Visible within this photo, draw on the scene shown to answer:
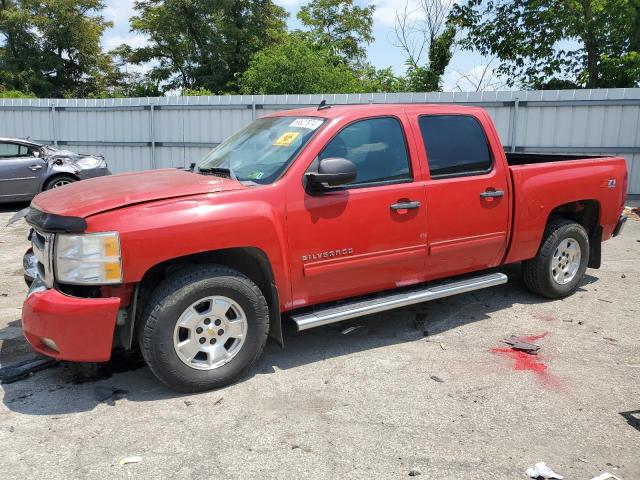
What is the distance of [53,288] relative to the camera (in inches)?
147

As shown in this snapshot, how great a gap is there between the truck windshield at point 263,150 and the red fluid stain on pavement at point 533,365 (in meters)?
2.22

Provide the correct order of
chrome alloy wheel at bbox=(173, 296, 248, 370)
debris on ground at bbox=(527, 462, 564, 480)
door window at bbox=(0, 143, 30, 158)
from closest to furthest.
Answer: debris on ground at bbox=(527, 462, 564, 480) → chrome alloy wheel at bbox=(173, 296, 248, 370) → door window at bbox=(0, 143, 30, 158)

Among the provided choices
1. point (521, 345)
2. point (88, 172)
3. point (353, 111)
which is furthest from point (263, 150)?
point (88, 172)

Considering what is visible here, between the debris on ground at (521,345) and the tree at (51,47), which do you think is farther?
the tree at (51,47)

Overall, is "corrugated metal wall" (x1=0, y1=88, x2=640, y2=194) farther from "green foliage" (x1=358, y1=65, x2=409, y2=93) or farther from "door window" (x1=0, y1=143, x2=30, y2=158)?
"green foliage" (x1=358, y1=65, x2=409, y2=93)

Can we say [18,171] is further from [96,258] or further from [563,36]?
[563,36]

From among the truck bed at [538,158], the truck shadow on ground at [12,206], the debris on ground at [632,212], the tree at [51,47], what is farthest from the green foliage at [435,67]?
the tree at [51,47]

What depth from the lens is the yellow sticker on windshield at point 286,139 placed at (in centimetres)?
452

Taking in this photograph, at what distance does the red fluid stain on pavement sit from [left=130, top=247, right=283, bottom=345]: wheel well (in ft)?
5.85

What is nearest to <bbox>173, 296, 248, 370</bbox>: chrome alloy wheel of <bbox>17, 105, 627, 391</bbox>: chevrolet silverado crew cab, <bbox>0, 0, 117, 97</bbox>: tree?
<bbox>17, 105, 627, 391</bbox>: chevrolet silverado crew cab

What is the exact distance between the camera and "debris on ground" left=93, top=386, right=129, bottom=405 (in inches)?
153

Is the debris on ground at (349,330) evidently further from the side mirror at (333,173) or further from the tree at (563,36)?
the tree at (563,36)

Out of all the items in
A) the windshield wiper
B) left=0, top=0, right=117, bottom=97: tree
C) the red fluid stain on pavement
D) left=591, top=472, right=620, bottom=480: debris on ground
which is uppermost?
left=0, top=0, right=117, bottom=97: tree

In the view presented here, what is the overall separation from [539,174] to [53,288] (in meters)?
4.17
